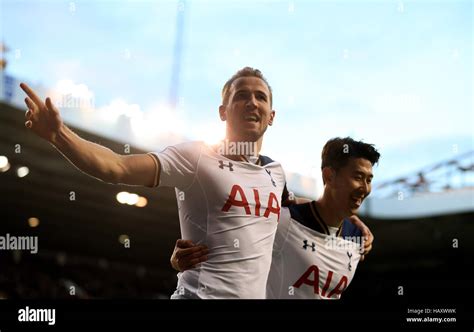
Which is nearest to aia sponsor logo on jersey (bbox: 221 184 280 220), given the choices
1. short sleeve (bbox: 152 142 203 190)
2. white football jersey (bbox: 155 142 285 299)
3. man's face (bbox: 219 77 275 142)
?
white football jersey (bbox: 155 142 285 299)

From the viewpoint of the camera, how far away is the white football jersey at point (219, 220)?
344cm

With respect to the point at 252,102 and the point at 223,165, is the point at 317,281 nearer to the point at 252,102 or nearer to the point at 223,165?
the point at 223,165

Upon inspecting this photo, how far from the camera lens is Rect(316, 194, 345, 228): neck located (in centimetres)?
509

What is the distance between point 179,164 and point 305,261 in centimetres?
183

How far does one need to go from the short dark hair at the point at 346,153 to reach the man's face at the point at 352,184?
42 millimetres

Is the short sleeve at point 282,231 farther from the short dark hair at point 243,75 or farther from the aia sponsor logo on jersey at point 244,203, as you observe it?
the short dark hair at point 243,75

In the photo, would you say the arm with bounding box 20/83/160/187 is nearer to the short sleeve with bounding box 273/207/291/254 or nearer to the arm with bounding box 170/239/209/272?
the arm with bounding box 170/239/209/272

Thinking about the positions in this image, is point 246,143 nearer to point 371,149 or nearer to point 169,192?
point 371,149

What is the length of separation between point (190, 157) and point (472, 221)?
22.1m

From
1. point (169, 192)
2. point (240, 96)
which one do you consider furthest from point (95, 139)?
point (240, 96)

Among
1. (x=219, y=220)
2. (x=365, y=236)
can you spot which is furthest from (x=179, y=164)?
(x=365, y=236)

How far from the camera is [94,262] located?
3847 cm

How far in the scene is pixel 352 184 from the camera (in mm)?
4918

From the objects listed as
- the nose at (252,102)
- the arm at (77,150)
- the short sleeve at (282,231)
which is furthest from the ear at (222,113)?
the short sleeve at (282,231)
